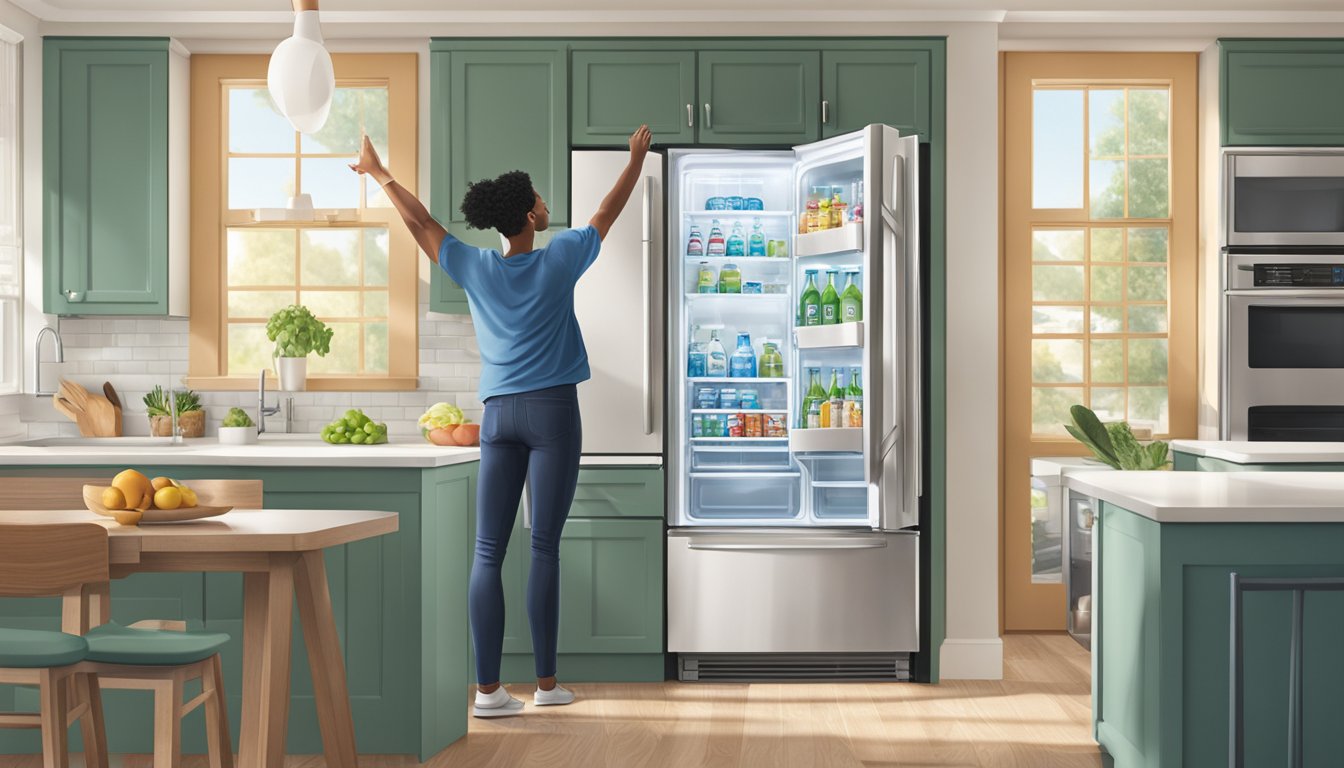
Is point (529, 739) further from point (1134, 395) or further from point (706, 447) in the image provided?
point (1134, 395)

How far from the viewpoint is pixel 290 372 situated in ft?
15.2

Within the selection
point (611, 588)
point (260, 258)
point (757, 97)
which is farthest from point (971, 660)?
point (260, 258)

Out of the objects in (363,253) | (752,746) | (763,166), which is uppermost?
(763,166)

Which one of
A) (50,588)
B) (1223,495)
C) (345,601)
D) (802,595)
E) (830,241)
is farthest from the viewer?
(802,595)

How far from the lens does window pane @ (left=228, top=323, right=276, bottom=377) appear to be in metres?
4.87

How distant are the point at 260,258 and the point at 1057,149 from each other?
11.7 feet

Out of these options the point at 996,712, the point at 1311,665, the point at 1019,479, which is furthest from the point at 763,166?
the point at 1311,665

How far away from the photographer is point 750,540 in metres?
4.34

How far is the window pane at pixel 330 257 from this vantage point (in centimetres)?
487

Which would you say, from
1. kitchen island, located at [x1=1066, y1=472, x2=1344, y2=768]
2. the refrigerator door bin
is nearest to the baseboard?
the refrigerator door bin

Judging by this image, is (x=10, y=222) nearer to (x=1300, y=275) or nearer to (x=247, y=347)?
(x=247, y=347)

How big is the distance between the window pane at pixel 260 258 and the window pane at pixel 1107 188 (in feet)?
11.7

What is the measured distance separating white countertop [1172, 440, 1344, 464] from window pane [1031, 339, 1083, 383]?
0.86 meters

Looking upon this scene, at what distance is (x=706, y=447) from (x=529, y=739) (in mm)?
1403
